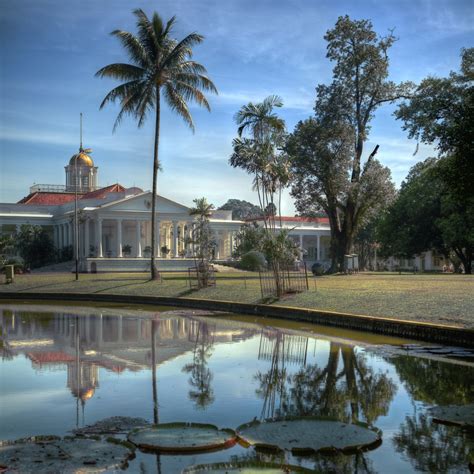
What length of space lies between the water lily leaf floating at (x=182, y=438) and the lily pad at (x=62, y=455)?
29 cm

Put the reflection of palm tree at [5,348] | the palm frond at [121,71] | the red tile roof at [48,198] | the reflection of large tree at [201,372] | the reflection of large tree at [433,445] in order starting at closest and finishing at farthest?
1. the reflection of large tree at [433,445]
2. the reflection of large tree at [201,372]
3. the reflection of palm tree at [5,348]
4. the palm frond at [121,71]
5. the red tile roof at [48,198]

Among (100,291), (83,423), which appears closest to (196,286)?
(100,291)

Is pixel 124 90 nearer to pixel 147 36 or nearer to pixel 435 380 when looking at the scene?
pixel 147 36

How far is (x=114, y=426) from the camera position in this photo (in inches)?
276

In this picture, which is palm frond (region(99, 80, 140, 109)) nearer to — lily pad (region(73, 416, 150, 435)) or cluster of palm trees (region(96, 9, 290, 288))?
cluster of palm trees (region(96, 9, 290, 288))

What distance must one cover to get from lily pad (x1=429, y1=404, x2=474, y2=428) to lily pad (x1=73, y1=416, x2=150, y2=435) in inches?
132

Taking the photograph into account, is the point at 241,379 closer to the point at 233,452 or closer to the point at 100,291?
the point at 233,452

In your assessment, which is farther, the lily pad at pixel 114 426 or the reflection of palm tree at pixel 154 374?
the reflection of palm tree at pixel 154 374

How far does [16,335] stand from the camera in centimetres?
1598

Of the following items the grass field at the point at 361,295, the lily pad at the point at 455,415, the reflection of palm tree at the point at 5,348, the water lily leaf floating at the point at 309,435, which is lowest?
the reflection of palm tree at the point at 5,348

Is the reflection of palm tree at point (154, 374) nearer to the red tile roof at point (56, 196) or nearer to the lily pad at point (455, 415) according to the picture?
the lily pad at point (455, 415)

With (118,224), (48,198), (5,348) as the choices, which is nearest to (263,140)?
(5,348)

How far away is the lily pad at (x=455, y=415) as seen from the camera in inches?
284

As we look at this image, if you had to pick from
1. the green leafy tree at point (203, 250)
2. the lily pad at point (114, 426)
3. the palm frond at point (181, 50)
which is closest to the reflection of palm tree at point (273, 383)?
the lily pad at point (114, 426)
